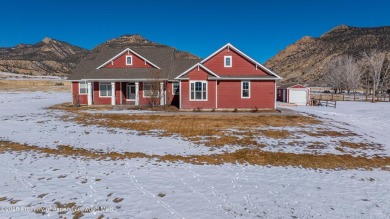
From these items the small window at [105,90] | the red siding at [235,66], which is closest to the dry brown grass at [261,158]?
the red siding at [235,66]

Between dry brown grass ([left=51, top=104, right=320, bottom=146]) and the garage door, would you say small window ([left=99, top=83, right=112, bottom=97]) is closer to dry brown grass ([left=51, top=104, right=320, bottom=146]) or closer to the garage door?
dry brown grass ([left=51, top=104, right=320, bottom=146])

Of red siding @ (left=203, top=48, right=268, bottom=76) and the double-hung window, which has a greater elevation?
red siding @ (left=203, top=48, right=268, bottom=76)

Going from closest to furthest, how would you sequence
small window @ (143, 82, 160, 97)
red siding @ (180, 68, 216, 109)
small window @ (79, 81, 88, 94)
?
red siding @ (180, 68, 216, 109)
small window @ (143, 82, 160, 97)
small window @ (79, 81, 88, 94)

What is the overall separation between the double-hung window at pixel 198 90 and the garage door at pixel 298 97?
20613 millimetres

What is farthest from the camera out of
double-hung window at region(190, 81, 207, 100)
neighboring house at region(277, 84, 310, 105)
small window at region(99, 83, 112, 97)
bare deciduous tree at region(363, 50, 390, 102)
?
bare deciduous tree at region(363, 50, 390, 102)

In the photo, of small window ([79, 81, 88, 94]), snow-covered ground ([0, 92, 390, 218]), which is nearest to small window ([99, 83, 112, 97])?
small window ([79, 81, 88, 94])

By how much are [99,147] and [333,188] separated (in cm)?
926

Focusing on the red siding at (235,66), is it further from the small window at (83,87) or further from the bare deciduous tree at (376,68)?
the bare deciduous tree at (376,68)

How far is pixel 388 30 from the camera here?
502 ft

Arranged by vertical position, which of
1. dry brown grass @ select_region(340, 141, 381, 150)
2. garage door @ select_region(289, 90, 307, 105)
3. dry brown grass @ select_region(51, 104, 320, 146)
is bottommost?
dry brown grass @ select_region(340, 141, 381, 150)

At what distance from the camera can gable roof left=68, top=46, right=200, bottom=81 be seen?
95.1ft

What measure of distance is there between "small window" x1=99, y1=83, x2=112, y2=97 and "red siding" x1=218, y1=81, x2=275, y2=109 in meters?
13.3

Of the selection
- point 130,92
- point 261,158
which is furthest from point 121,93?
point 261,158

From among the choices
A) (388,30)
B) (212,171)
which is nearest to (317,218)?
(212,171)
